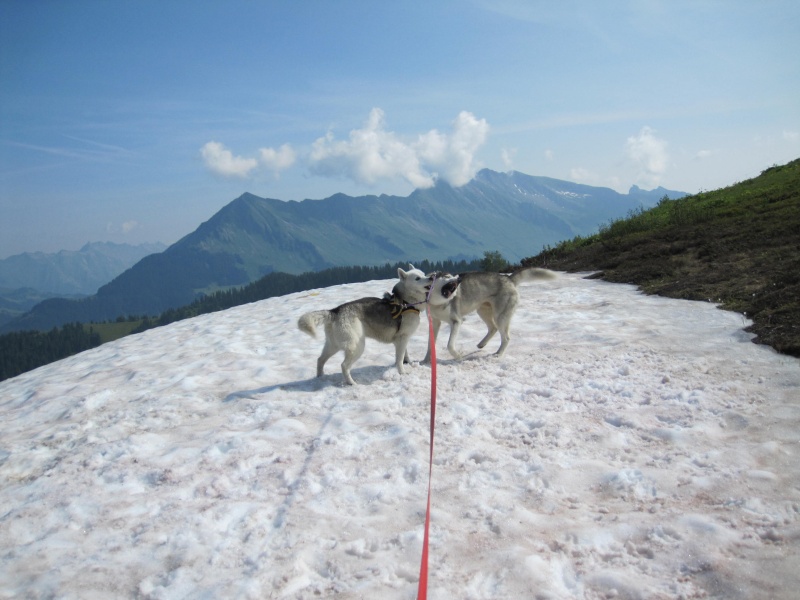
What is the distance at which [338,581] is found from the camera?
4105mm

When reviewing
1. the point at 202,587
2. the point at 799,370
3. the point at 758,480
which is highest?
the point at 799,370

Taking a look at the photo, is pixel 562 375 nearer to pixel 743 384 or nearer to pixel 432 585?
pixel 743 384

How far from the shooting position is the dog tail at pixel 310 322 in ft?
28.8

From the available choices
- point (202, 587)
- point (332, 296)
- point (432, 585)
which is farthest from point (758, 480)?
point (332, 296)

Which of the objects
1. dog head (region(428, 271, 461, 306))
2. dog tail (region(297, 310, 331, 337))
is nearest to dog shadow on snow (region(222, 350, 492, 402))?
dog tail (region(297, 310, 331, 337))

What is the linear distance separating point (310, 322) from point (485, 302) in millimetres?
4194

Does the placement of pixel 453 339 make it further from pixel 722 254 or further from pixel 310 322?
pixel 722 254

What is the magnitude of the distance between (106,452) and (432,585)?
17.6ft

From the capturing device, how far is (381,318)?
376 inches

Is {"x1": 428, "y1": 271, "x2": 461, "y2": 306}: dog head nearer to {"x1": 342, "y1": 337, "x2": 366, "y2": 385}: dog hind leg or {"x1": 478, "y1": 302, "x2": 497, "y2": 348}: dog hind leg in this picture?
{"x1": 478, "y1": 302, "x2": 497, "y2": 348}: dog hind leg

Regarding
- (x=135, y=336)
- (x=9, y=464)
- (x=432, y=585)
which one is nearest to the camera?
(x=432, y=585)

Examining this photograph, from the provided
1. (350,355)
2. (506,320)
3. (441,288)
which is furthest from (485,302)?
(350,355)

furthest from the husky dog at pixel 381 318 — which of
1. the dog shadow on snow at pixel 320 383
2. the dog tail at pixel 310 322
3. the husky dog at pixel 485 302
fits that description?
the husky dog at pixel 485 302

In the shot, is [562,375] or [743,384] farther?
[562,375]
